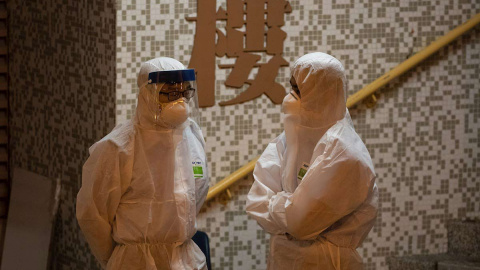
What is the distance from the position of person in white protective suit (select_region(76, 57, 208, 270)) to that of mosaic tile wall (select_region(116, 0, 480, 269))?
3.93 ft

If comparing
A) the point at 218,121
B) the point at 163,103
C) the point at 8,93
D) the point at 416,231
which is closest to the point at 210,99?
the point at 218,121

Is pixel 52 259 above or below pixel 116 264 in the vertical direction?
below

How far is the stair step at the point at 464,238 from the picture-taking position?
5176 mm

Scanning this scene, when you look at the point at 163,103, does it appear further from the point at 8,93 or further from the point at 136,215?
the point at 8,93

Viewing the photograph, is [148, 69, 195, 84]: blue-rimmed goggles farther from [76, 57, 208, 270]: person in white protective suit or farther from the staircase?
the staircase

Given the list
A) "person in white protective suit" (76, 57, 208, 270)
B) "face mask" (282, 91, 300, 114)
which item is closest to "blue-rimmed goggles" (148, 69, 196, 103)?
"person in white protective suit" (76, 57, 208, 270)

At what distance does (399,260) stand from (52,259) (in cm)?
234

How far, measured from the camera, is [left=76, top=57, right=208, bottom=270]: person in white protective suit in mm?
3586

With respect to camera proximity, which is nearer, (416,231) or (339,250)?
(339,250)

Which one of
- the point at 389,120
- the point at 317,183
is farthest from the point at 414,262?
the point at 317,183

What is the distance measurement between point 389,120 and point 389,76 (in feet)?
1.00

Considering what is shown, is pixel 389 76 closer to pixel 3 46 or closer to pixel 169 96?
pixel 169 96

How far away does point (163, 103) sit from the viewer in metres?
3.63

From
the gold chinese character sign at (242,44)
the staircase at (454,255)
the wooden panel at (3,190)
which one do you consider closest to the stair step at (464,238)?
the staircase at (454,255)
